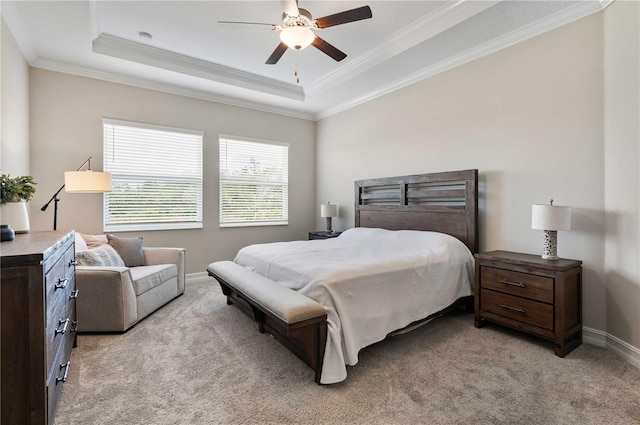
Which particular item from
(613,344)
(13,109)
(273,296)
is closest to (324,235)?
(273,296)

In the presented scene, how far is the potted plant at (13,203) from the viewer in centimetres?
198

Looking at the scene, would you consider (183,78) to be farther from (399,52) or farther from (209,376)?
(209,376)

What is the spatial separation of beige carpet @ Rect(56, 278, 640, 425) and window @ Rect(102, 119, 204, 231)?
195cm

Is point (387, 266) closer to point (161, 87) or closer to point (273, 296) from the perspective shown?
point (273, 296)

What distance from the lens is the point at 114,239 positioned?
3.59m

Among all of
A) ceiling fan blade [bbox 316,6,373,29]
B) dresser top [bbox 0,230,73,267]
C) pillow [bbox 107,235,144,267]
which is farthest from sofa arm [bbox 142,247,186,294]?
ceiling fan blade [bbox 316,6,373,29]

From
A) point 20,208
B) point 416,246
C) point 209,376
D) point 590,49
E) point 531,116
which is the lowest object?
point 209,376

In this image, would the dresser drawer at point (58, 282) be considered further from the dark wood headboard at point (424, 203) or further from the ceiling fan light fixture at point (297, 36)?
the dark wood headboard at point (424, 203)

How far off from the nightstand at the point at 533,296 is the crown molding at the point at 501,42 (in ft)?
6.99

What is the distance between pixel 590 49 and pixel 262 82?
12.3ft

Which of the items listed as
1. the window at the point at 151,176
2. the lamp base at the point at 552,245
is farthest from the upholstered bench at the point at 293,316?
the window at the point at 151,176

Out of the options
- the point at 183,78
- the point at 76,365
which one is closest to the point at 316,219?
the point at 183,78

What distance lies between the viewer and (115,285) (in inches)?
108

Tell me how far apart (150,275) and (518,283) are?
3.53 meters
